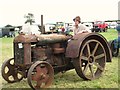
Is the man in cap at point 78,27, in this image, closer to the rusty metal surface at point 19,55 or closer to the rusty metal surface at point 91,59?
the rusty metal surface at point 91,59

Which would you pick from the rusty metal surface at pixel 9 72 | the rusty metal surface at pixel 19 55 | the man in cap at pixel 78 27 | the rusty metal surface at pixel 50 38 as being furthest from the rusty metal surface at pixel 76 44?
the rusty metal surface at pixel 9 72

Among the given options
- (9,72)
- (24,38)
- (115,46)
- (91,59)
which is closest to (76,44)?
(91,59)

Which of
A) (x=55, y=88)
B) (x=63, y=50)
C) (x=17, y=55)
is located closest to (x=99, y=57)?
(x=63, y=50)

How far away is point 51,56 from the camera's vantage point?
21.0 feet

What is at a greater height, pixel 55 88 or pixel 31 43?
pixel 31 43

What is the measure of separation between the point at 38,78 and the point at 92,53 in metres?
1.66

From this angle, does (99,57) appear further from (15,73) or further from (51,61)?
(15,73)

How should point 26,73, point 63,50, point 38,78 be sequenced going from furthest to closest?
1. point 63,50
2. point 26,73
3. point 38,78

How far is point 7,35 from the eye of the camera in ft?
113

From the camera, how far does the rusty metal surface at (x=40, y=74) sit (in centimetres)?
548

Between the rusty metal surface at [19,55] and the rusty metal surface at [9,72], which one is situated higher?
the rusty metal surface at [19,55]

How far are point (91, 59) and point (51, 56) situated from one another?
3.23ft

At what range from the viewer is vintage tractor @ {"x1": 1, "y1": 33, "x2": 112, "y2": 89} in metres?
5.78

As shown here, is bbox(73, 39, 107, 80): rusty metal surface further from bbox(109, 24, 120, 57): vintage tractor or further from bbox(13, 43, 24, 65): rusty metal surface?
bbox(109, 24, 120, 57): vintage tractor
